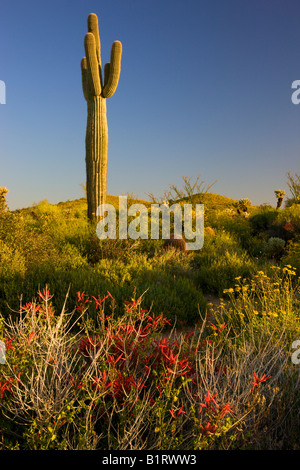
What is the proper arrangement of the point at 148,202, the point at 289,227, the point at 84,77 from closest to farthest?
1. the point at 289,227
2. the point at 84,77
3. the point at 148,202

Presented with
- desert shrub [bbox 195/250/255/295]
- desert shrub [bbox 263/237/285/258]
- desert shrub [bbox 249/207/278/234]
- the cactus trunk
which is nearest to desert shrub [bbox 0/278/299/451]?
desert shrub [bbox 195/250/255/295]

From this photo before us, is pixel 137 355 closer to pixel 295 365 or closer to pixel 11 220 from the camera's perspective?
pixel 295 365

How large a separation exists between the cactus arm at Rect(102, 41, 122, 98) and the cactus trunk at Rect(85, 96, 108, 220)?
0.46 metres

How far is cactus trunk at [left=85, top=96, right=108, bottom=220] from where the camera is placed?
38.5 ft

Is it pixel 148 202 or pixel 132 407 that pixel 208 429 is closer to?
pixel 132 407

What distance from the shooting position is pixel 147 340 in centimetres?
293

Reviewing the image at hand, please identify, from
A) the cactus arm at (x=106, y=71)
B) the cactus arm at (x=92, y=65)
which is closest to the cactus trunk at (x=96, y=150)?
the cactus arm at (x=92, y=65)

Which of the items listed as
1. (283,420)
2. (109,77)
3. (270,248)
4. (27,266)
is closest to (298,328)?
(283,420)

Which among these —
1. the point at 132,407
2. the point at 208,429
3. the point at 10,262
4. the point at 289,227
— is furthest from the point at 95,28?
the point at 208,429

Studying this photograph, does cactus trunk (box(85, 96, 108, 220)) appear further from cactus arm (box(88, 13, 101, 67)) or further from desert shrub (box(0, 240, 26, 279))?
desert shrub (box(0, 240, 26, 279))

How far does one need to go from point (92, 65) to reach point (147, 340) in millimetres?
11170
